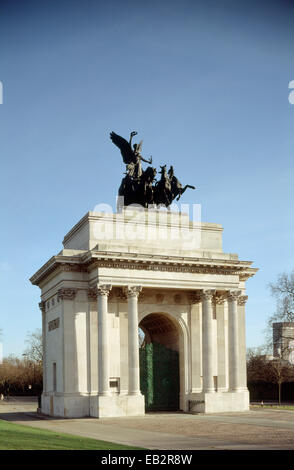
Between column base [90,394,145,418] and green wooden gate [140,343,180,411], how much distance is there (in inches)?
164

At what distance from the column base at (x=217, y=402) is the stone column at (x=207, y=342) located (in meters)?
0.56

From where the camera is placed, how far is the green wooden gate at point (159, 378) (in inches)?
1660

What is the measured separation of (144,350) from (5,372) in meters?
78.1

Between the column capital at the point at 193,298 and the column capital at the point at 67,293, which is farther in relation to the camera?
the column capital at the point at 193,298

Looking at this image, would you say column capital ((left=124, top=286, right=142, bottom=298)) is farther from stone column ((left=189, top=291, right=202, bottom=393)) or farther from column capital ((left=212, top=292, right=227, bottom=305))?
column capital ((left=212, top=292, right=227, bottom=305))

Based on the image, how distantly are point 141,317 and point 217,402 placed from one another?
24.1 ft

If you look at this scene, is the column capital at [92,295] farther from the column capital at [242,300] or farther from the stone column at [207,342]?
the column capital at [242,300]

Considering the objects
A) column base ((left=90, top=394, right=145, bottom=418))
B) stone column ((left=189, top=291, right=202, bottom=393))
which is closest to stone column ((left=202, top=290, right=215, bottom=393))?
stone column ((left=189, top=291, right=202, bottom=393))

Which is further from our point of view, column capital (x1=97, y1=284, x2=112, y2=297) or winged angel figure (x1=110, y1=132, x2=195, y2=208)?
winged angel figure (x1=110, y1=132, x2=195, y2=208)

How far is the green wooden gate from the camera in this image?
42156 mm

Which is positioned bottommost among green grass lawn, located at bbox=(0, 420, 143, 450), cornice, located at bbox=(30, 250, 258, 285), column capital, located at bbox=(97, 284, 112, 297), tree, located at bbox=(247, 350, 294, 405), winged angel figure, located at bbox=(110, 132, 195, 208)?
tree, located at bbox=(247, 350, 294, 405)

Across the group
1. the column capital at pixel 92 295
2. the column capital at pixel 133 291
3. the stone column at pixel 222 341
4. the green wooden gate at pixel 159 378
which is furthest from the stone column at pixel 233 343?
the column capital at pixel 92 295

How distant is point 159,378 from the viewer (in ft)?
139
